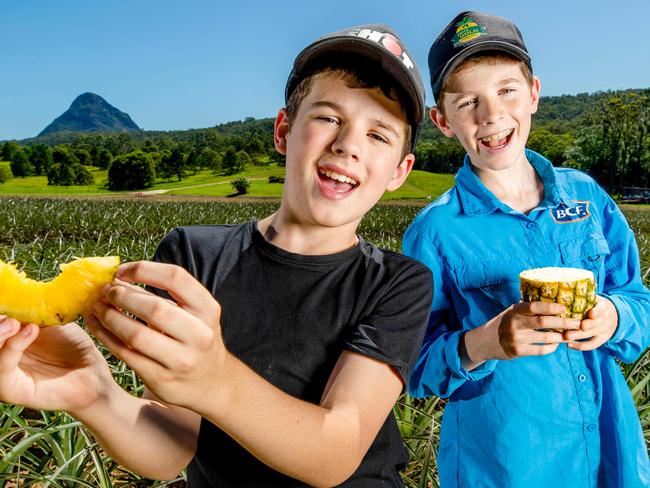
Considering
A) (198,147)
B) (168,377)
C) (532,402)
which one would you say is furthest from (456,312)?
(198,147)

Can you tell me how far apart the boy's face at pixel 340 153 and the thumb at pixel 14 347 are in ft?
1.85

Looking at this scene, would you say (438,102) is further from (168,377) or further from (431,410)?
(431,410)

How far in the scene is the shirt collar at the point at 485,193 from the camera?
168 cm

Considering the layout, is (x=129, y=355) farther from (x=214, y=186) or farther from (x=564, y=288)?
(x=214, y=186)

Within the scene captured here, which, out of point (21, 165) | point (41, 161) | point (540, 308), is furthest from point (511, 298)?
point (41, 161)

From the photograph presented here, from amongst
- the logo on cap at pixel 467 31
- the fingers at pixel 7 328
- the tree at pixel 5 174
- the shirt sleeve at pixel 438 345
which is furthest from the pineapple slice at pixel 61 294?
the tree at pixel 5 174

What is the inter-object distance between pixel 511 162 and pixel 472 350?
1.79 feet

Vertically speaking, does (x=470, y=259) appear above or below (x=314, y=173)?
below

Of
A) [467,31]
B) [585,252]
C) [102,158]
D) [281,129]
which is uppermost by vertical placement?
[102,158]

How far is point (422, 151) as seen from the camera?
67562 mm

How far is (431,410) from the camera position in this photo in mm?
2828

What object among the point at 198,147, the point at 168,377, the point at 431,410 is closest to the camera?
the point at 168,377

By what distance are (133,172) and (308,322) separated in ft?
274

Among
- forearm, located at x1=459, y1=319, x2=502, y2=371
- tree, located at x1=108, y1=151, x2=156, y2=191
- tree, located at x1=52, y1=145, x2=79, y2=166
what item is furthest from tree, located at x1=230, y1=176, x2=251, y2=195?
forearm, located at x1=459, y1=319, x2=502, y2=371
